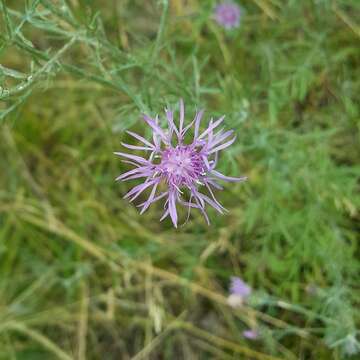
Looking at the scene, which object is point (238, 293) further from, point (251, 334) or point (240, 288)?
point (251, 334)

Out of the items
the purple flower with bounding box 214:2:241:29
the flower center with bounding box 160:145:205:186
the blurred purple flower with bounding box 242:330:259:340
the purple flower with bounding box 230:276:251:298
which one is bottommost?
the blurred purple flower with bounding box 242:330:259:340

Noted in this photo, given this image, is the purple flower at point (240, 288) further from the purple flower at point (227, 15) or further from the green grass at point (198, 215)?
the purple flower at point (227, 15)

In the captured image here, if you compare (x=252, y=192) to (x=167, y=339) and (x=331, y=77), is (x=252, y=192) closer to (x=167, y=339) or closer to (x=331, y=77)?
(x=331, y=77)

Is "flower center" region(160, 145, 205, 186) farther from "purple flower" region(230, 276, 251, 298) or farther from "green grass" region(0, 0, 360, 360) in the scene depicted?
"purple flower" region(230, 276, 251, 298)

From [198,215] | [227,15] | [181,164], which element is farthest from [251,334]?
[227,15]

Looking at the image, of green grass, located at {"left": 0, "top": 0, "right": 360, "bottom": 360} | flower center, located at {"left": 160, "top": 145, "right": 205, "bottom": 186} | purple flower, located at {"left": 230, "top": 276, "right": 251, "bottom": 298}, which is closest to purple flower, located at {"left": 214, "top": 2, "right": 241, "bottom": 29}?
green grass, located at {"left": 0, "top": 0, "right": 360, "bottom": 360}

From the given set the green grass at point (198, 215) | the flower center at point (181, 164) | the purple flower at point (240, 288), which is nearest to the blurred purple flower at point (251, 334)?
the green grass at point (198, 215)
